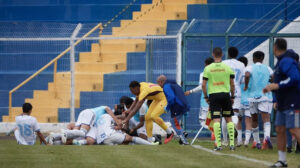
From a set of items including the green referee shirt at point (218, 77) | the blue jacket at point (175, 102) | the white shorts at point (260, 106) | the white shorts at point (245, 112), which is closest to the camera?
the green referee shirt at point (218, 77)

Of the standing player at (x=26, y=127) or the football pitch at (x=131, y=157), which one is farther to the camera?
the standing player at (x=26, y=127)

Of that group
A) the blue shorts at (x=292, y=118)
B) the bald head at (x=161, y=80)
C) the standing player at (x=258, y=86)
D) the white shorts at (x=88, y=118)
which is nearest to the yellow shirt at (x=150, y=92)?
the bald head at (x=161, y=80)

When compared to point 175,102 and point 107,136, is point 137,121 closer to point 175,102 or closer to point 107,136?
point 175,102

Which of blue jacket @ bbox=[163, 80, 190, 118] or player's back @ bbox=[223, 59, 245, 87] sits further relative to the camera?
blue jacket @ bbox=[163, 80, 190, 118]

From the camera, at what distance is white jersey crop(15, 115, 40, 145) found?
14586 millimetres

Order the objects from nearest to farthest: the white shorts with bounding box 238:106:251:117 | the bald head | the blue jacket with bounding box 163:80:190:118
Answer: the white shorts with bounding box 238:106:251:117 < the blue jacket with bounding box 163:80:190:118 < the bald head

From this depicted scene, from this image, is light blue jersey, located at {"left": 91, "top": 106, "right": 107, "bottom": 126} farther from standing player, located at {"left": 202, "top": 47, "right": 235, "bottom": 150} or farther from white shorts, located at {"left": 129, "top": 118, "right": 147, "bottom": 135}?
standing player, located at {"left": 202, "top": 47, "right": 235, "bottom": 150}

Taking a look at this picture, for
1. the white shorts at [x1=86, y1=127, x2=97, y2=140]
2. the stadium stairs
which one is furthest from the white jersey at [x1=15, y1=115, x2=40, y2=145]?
the stadium stairs

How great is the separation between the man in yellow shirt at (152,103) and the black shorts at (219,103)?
2.21 metres

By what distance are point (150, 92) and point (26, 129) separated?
262 cm

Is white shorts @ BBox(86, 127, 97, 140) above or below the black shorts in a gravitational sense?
below

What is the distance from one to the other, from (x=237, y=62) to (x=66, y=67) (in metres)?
6.31

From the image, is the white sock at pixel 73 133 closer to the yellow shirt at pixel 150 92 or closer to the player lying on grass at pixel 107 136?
the player lying on grass at pixel 107 136

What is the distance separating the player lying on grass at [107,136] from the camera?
47.5ft
